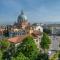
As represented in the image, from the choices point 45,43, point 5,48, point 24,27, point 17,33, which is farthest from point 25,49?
point 24,27

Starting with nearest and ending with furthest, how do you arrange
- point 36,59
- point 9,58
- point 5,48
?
point 36,59 < point 9,58 < point 5,48

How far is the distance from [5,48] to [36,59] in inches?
164

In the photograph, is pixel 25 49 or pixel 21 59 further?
pixel 25 49

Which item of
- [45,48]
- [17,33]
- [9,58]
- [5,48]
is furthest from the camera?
[17,33]

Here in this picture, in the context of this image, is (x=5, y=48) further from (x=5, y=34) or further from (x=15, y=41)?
(x=5, y=34)

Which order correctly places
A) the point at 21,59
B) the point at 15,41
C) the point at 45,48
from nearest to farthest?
the point at 21,59, the point at 45,48, the point at 15,41

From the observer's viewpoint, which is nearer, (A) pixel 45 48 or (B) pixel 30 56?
(B) pixel 30 56

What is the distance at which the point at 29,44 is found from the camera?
1373 centimetres

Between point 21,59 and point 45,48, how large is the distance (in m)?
6.51

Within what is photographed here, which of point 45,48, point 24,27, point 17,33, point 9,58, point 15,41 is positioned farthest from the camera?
point 24,27

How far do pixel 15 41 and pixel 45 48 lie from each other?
357 centimetres

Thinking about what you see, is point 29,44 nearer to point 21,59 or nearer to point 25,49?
point 25,49

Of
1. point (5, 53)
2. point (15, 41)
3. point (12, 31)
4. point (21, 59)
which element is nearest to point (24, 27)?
point (12, 31)

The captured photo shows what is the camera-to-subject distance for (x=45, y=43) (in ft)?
56.6
